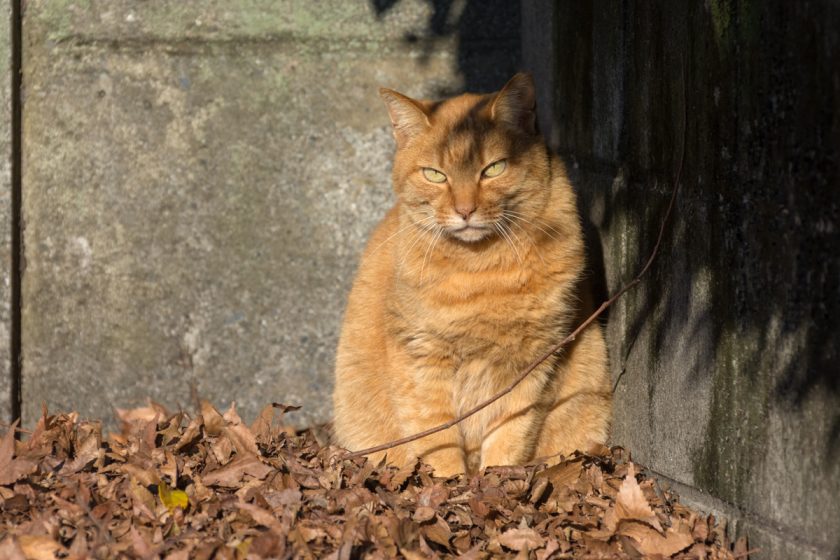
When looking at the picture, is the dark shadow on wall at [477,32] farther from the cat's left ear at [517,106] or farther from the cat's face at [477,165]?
the cat's left ear at [517,106]

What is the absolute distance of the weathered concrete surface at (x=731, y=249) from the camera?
251 cm

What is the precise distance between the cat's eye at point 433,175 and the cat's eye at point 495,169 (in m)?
0.16

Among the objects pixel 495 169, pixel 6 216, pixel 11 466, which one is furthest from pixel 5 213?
pixel 495 169

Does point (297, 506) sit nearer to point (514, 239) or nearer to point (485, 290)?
point (485, 290)

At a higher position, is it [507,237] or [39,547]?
[507,237]

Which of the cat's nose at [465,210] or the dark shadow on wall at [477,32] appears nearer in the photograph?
the cat's nose at [465,210]

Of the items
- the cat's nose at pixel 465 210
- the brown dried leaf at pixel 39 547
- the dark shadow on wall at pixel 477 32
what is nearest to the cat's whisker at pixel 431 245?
A: the cat's nose at pixel 465 210

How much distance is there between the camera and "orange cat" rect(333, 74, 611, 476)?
12.3 ft

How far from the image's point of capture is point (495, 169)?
384 centimetres

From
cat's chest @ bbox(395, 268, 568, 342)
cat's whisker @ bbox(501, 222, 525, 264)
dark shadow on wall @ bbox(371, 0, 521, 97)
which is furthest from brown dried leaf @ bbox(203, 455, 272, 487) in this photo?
dark shadow on wall @ bbox(371, 0, 521, 97)

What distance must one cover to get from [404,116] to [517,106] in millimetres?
484

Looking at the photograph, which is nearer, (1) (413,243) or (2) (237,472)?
(2) (237,472)

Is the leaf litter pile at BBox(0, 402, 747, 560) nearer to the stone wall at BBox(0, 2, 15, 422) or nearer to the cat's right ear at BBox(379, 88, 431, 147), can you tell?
the stone wall at BBox(0, 2, 15, 422)

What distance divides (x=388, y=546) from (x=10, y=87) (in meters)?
3.14
